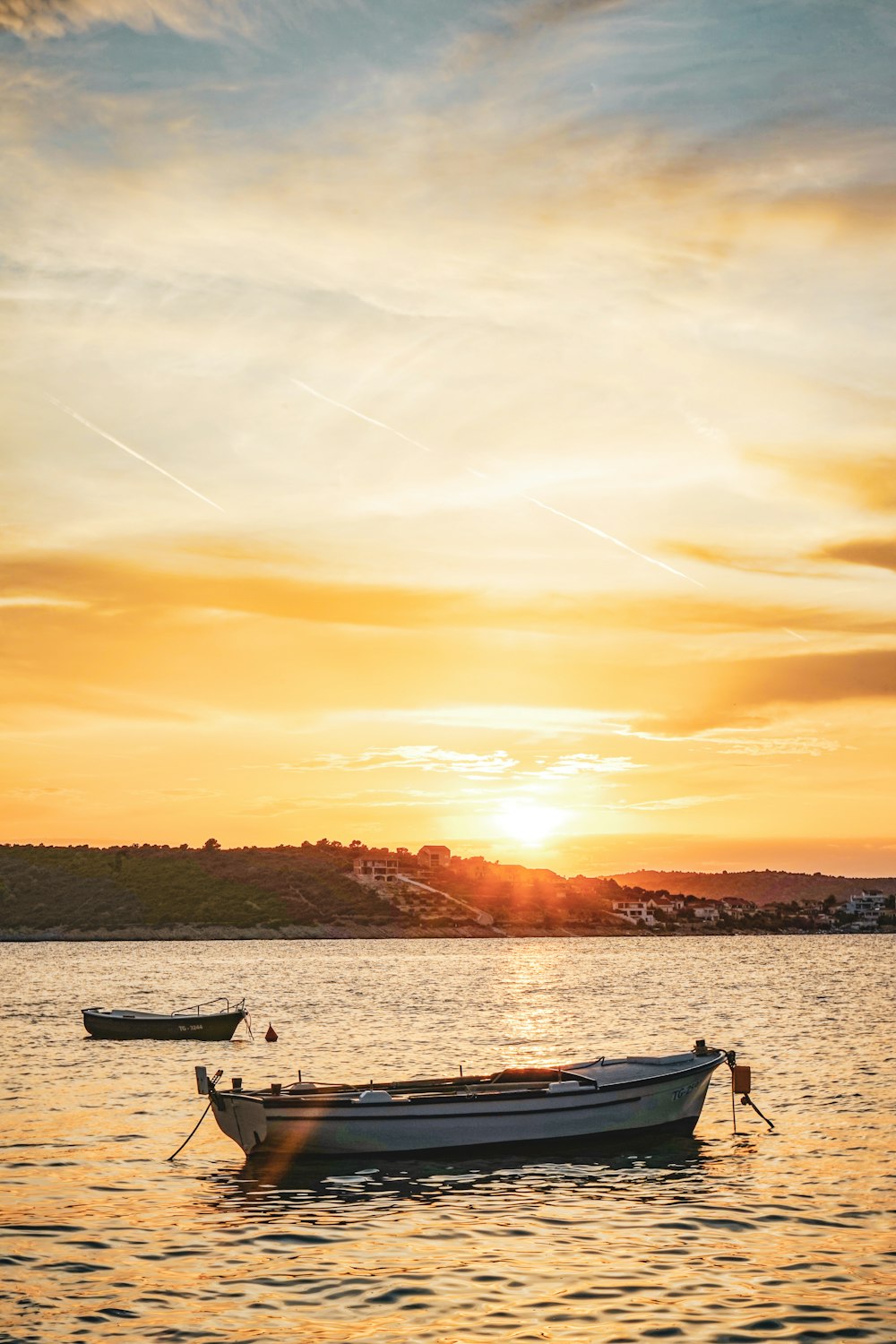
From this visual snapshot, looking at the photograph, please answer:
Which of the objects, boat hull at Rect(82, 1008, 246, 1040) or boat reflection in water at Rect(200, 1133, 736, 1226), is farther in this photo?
boat hull at Rect(82, 1008, 246, 1040)

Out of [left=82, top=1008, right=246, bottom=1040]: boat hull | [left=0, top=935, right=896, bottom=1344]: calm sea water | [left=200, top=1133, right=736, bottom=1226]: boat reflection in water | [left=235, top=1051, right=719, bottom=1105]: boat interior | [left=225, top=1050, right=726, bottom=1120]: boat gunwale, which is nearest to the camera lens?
[left=0, top=935, right=896, bottom=1344]: calm sea water

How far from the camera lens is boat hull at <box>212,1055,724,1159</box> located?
3322 cm

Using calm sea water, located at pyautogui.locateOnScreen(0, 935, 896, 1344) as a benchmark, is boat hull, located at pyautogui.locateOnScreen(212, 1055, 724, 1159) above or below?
above

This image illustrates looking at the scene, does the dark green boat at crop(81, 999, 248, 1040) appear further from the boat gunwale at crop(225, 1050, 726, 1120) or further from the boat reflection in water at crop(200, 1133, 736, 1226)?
the boat reflection in water at crop(200, 1133, 736, 1226)

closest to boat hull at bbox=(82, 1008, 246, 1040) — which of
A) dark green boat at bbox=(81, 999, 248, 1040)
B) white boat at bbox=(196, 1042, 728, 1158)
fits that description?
dark green boat at bbox=(81, 999, 248, 1040)

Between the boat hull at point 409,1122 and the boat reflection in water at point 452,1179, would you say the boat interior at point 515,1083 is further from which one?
the boat reflection in water at point 452,1179

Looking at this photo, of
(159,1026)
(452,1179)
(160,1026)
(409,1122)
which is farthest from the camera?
(160,1026)

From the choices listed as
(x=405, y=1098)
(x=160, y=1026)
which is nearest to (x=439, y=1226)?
(x=405, y=1098)

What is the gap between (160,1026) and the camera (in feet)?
235

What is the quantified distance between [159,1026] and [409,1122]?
1633 inches

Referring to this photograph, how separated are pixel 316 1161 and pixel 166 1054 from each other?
32.9 metres

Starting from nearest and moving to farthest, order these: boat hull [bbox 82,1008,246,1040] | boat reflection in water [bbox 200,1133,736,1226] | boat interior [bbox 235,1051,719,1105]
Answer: boat reflection in water [bbox 200,1133,736,1226], boat interior [bbox 235,1051,719,1105], boat hull [bbox 82,1008,246,1040]

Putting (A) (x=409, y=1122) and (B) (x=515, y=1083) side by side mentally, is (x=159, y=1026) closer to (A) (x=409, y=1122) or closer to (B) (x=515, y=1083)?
(B) (x=515, y=1083)

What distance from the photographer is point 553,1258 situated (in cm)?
2480
